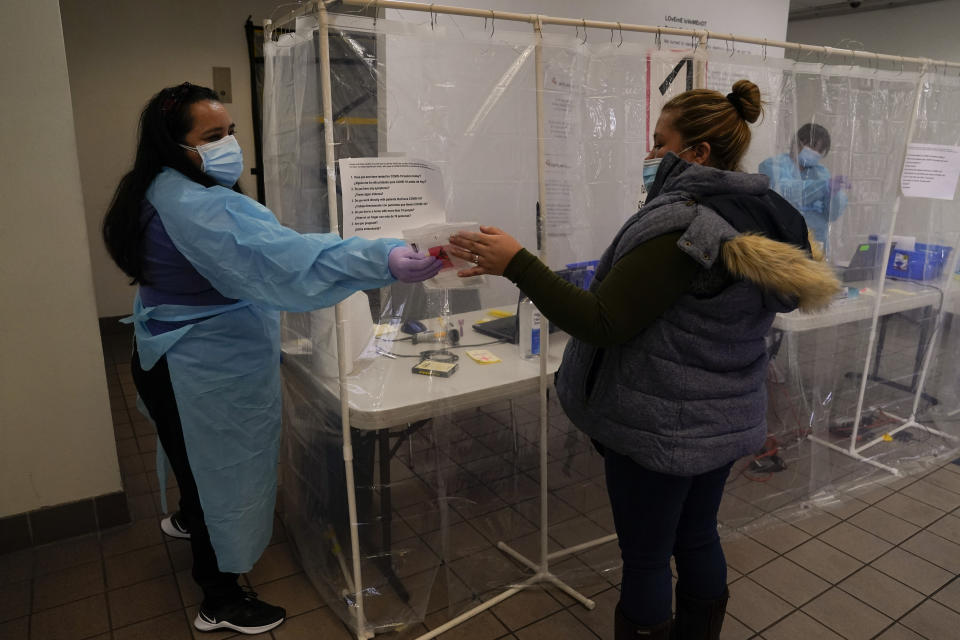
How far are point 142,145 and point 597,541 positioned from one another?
1783mm

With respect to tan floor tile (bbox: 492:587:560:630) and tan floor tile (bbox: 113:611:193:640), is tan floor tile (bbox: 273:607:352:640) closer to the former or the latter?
tan floor tile (bbox: 113:611:193:640)

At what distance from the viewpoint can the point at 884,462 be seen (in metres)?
2.83

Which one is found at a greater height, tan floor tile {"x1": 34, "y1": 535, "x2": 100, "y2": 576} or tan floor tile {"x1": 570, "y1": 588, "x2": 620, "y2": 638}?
tan floor tile {"x1": 34, "y1": 535, "x2": 100, "y2": 576}

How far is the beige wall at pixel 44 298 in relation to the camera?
194 centimetres

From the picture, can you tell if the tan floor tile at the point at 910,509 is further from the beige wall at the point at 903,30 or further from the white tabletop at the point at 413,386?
the beige wall at the point at 903,30

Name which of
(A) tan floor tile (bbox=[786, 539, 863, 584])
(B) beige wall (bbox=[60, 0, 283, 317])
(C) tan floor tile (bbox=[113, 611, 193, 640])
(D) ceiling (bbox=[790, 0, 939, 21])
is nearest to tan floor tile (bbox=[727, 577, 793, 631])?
(A) tan floor tile (bbox=[786, 539, 863, 584])

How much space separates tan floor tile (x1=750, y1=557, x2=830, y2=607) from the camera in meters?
1.99

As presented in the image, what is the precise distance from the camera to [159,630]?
71.7 inches

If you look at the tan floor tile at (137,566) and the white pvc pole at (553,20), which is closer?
the white pvc pole at (553,20)

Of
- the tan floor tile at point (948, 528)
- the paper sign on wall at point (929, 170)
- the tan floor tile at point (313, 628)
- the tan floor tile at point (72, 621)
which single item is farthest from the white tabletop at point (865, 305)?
the tan floor tile at point (72, 621)

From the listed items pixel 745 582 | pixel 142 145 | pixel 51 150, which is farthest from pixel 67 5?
pixel 745 582

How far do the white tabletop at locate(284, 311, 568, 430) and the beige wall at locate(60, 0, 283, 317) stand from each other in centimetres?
332

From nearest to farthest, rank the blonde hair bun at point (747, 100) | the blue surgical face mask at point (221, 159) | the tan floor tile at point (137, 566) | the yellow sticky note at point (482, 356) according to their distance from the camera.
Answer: the blonde hair bun at point (747, 100), the blue surgical face mask at point (221, 159), the yellow sticky note at point (482, 356), the tan floor tile at point (137, 566)

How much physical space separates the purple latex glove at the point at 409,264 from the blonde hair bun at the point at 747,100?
0.67 m
